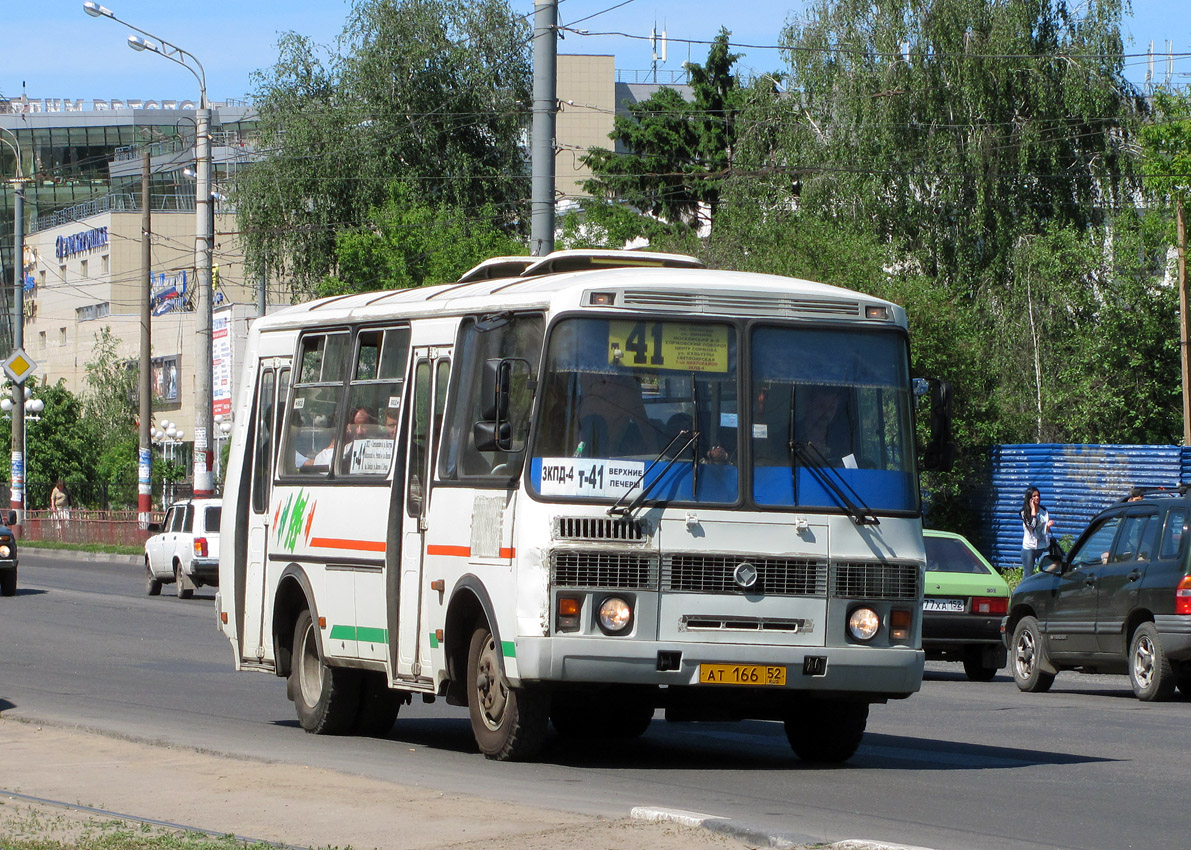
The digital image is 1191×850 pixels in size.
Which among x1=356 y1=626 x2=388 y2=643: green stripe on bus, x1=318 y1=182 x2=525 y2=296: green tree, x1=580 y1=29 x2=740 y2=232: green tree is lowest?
x1=356 y1=626 x2=388 y2=643: green stripe on bus

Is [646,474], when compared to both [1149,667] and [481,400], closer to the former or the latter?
[481,400]

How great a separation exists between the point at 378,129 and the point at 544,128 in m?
33.0

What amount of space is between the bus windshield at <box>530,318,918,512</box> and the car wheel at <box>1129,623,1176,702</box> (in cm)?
625

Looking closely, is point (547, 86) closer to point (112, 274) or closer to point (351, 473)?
point (351, 473)

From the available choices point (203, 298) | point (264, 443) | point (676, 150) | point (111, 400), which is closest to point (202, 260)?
point (203, 298)

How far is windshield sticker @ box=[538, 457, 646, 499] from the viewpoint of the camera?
10.3 m

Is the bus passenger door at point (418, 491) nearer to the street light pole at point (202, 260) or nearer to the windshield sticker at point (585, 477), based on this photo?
the windshield sticker at point (585, 477)

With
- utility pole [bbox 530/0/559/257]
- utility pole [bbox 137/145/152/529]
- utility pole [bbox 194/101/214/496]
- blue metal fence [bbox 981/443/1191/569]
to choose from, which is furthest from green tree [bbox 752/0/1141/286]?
utility pole [bbox 530/0/559/257]

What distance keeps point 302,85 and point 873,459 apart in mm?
47100

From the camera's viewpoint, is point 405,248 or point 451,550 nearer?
point 451,550

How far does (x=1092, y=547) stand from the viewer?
17.8 metres

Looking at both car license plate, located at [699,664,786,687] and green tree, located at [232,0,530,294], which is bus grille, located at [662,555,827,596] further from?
green tree, located at [232,0,530,294]

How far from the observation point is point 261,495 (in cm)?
1373

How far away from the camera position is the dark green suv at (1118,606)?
16.1 m
